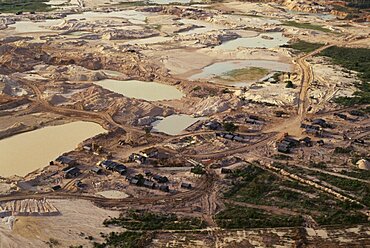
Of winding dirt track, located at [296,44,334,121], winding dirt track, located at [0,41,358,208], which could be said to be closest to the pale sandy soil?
winding dirt track, located at [0,41,358,208]

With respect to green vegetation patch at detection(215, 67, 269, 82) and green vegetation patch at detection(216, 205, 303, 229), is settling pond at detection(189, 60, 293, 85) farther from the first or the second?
green vegetation patch at detection(216, 205, 303, 229)

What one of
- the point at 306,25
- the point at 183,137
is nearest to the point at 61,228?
the point at 183,137

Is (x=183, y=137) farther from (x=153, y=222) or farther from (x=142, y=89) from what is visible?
(x=142, y=89)

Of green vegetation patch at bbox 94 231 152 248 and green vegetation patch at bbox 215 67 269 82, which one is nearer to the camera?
green vegetation patch at bbox 94 231 152 248

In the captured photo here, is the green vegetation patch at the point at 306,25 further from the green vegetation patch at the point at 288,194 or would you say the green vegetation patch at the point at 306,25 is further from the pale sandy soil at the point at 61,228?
the pale sandy soil at the point at 61,228

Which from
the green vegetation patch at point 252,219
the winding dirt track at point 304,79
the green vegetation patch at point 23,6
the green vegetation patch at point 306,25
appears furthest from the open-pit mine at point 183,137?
the green vegetation patch at point 23,6

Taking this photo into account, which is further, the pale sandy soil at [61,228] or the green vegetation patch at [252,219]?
the green vegetation patch at [252,219]
